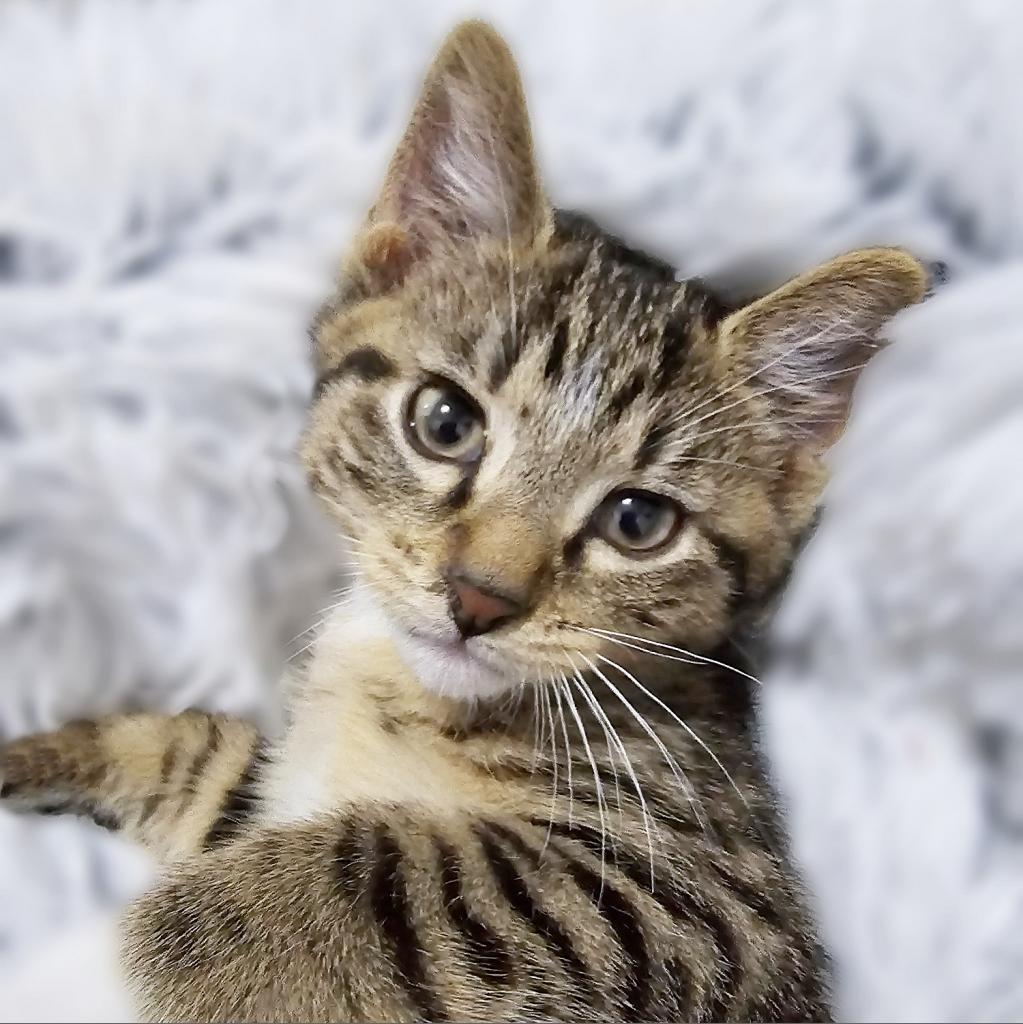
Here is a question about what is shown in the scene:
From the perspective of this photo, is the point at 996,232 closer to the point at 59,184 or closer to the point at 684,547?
the point at 684,547

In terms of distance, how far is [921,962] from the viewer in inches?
34.2

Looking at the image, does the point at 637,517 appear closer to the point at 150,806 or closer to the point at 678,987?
the point at 678,987

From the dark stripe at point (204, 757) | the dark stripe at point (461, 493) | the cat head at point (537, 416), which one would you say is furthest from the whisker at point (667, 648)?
the dark stripe at point (204, 757)

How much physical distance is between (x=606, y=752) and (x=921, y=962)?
0.31 metres

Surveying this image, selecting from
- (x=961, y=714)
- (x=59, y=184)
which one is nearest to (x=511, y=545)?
(x=961, y=714)

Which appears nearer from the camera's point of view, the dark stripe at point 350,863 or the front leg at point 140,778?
the dark stripe at point 350,863

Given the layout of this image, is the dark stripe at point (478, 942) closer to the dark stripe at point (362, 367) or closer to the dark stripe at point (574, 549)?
the dark stripe at point (574, 549)

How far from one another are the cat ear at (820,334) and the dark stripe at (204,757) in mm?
521

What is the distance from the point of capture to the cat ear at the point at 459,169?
2.60ft

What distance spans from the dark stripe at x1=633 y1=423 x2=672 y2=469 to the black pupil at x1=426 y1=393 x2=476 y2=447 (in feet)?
0.39

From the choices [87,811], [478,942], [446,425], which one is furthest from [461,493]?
[87,811]

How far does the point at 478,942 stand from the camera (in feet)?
2.20

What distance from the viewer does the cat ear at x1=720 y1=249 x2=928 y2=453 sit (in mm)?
766

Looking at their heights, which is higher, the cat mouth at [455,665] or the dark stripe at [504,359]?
the dark stripe at [504,359]
